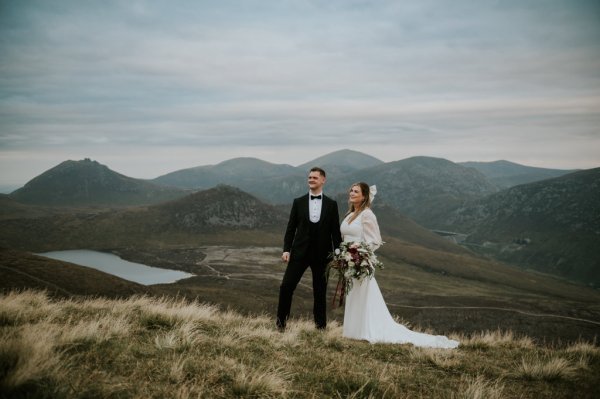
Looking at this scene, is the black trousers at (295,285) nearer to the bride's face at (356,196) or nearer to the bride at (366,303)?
the bride at (366,303)

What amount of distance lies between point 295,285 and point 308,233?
1.19m

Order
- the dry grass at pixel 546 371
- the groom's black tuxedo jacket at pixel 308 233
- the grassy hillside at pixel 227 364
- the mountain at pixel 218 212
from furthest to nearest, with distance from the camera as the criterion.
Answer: the mountain at pixel 218 212, the groom's black tuxedo jacket at pixel 308 233, the dry grass at pixel 546 371, the grassy hillside at pixel 227 364

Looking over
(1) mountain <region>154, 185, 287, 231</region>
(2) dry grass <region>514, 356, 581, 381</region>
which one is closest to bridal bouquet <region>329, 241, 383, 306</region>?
(2) dry grass <region>514, 356, 581, 381</region>

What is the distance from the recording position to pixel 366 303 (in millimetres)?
9445

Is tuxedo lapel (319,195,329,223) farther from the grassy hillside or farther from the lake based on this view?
the lake

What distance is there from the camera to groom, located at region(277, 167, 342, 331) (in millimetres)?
8727

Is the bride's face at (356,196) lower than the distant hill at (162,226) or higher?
higher

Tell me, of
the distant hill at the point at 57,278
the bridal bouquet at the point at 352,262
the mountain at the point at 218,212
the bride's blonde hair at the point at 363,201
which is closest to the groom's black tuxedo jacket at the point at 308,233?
the bridal bouquet at the point at 352,262

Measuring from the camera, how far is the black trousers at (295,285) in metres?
8.71

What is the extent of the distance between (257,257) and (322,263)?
90.1 m

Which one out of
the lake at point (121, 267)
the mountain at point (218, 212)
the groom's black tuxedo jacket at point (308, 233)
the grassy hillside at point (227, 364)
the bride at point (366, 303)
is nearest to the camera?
the grassy hillside at point (227, 364)

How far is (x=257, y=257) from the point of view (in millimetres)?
97500

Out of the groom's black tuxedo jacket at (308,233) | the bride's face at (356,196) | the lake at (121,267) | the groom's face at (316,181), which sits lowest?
the lake at (121,267)

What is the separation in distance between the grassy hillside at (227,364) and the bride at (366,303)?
1.29 meters
